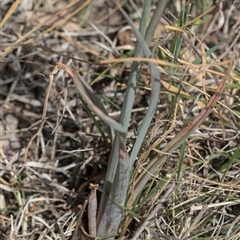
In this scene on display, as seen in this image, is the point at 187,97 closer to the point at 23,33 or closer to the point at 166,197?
the point at 166,197

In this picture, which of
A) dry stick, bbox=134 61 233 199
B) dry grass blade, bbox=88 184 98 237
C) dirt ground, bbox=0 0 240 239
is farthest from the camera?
dirt ground, bbox=0 0 240 239

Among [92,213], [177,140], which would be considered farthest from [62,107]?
[177,140]

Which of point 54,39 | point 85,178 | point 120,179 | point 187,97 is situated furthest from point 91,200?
point 54,39

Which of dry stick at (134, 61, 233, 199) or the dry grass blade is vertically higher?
dry stick at (134, 61, 233, 199)

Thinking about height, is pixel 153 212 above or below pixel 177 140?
below

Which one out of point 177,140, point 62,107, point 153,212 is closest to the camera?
point 177,140

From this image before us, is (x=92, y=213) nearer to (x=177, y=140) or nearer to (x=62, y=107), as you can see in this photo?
(x=177, y=140)

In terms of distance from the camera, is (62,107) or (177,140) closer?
(177,140)

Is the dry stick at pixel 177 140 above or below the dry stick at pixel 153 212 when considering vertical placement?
above
